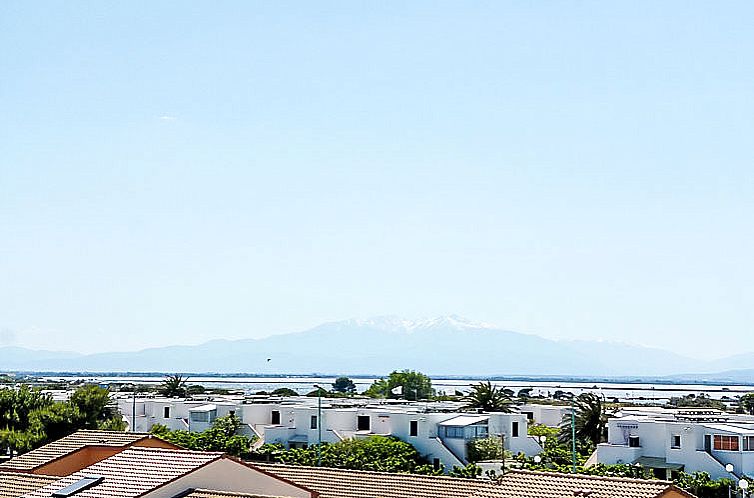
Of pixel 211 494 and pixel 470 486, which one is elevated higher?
pixel 211 494

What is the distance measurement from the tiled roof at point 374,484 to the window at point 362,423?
117ft

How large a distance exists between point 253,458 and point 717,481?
23052 mm

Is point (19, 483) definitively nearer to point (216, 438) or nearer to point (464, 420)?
point (464, 420)

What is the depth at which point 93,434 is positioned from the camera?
87.7ft

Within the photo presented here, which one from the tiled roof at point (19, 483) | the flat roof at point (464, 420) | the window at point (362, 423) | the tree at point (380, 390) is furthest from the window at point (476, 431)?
the tree at point (380, 390)

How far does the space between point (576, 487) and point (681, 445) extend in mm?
36496

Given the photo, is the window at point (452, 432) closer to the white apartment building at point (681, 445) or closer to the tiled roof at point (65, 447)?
the white apartment building at point (681, 445)

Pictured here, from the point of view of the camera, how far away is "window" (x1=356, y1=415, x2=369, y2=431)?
61.8 meters

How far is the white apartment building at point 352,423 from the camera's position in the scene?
189ft

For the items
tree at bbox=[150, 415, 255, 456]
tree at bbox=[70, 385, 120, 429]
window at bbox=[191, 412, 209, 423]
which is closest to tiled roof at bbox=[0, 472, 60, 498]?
tree at bbox=[70, 385, 120, 429]

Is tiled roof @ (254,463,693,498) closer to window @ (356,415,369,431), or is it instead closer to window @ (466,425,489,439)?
window @ (466,425,489,439)

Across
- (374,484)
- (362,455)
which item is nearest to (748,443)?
(362,455)

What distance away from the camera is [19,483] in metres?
21.1

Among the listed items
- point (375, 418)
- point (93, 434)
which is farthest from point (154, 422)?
point (93, 434)
